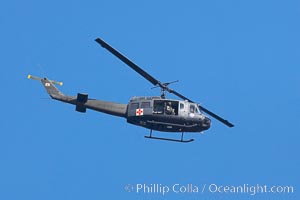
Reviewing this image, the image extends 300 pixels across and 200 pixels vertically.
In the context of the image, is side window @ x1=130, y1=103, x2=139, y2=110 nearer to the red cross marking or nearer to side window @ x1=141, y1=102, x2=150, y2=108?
the red cross marking

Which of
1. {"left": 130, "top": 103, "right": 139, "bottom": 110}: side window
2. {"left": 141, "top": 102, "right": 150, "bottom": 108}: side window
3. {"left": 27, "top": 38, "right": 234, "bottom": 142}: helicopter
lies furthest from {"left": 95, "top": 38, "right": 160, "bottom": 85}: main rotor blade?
{"left": 130, "top": 103, "right": 139, "bottom": 110}: side window

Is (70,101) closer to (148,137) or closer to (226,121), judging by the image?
(148,137)

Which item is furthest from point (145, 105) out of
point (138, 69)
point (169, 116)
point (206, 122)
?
point (206, 122)

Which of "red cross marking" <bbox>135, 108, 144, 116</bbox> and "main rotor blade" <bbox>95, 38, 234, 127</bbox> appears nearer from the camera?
"main rotor blade" <bbox>95, 38, 234, 127</bbox>

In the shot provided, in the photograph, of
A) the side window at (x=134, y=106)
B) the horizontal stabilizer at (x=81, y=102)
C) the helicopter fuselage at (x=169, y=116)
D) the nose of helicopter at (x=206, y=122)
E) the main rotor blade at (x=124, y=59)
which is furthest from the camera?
the horizontal stabilizer at (x=81, y=102)

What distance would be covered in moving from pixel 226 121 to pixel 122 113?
5627mm

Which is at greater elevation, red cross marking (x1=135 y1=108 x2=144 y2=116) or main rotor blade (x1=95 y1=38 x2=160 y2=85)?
main rotor blade (x1=95 y1=38 x2=160 y2=85)

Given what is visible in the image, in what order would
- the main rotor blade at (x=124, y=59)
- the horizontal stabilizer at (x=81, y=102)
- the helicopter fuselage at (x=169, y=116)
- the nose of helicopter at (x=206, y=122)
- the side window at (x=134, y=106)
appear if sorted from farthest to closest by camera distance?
the horizontal stabilizer at (x=81, y=102) → the side window at (x=134, y=106) → the nose of helicopter at (x=206, y=122) → the helicopter fuselage at (x=169, y=116) → the main rotor blade at (x=124, y=59)

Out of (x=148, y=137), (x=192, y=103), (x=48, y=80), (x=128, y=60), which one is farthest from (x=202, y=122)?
(x=48, y=80)

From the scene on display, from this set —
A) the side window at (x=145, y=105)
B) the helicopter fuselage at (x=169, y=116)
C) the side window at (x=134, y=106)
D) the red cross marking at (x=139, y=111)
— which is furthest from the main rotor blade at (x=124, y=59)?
the red cross marking at (x=139, y=111)

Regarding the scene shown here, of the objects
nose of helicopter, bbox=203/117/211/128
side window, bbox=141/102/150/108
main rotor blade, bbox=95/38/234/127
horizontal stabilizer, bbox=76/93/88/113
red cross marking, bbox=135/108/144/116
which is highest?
main rotor blade, bbox=95/38/234/127

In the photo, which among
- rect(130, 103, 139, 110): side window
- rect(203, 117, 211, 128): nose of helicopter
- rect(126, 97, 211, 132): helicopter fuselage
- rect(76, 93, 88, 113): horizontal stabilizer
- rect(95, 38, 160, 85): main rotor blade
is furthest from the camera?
rect(76, 93, 88, 113): horizontal stabilizer

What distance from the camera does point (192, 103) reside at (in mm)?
26188

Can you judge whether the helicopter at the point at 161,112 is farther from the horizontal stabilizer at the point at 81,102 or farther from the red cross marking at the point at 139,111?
the horizontal stabilizer at the point at 81,102
